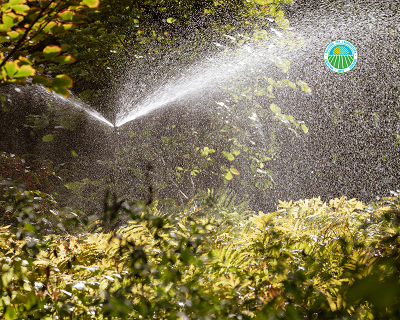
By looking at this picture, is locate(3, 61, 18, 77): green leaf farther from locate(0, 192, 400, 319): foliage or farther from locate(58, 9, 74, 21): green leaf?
locate(0, 192, 400, 319): foliage

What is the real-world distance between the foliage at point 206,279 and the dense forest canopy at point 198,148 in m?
0.01

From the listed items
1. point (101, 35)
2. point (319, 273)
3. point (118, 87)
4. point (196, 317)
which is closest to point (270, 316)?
A: point (196, 317)

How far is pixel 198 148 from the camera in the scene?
4117 millimetres

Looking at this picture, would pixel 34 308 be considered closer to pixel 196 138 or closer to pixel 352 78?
pixel 196 138

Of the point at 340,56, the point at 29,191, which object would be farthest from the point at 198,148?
the point at 340,56

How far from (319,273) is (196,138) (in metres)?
2.98

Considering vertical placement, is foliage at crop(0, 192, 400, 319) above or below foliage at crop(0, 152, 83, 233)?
above

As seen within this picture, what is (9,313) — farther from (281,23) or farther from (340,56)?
(340,56)

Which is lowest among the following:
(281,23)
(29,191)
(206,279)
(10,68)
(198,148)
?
(198,148)

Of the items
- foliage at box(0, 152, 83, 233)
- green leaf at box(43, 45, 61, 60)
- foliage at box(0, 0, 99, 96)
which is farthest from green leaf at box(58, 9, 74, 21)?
foliage at box(0, 152, 83, 233)

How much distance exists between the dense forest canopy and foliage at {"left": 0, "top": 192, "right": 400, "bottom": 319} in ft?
0.04

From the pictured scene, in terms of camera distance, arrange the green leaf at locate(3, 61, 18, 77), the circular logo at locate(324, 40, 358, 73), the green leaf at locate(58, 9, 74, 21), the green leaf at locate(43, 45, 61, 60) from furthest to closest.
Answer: the circular logo at locate(324, 40, 358, 73) → the green leaf at locate(58, 9, 74, 21) → the green leaf at locate(43, 45, 61, 60) → the green leaf at locate(3, 61, 18, 77)

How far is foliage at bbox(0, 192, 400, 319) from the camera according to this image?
0.83 meters

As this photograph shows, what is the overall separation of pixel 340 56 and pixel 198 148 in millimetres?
4023
